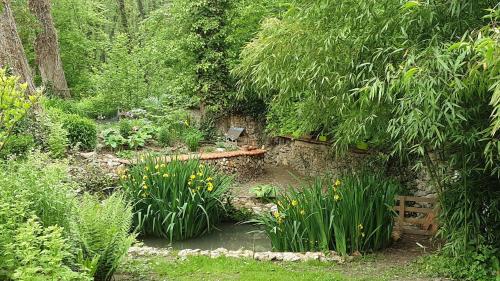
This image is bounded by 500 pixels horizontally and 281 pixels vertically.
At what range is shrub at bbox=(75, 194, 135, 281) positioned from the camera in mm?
3283

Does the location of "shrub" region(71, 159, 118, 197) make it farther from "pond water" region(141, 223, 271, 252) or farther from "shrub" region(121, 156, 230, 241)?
"pond water" region(141, 223, 271, 252)

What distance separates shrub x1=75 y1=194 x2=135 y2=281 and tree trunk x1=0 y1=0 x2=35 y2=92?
214 inches

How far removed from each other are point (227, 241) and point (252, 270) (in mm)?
1581

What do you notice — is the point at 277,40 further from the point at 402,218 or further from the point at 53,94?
the point at 53,94

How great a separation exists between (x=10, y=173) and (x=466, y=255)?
366 cm

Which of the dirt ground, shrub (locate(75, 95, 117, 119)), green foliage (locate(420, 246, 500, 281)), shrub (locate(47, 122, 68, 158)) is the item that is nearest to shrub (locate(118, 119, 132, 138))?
shrub (locate(47, 122, 68, 158))

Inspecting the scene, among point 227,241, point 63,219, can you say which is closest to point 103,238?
point 63,219

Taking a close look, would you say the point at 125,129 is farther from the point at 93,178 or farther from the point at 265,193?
Result: the point at 265,193

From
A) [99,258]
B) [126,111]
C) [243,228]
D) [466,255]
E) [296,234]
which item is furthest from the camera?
[126,111]

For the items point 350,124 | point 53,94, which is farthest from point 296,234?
point 53,94

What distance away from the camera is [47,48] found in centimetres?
1177

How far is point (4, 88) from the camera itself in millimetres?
3326

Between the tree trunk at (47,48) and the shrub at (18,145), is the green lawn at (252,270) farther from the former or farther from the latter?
the tree trunk at (47,48)

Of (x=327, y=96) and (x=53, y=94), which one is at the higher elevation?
(x=53, y=94)
